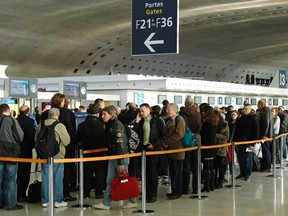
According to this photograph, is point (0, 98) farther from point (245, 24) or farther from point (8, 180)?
point (245, 24)

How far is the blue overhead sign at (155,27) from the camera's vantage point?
9914 millimetres

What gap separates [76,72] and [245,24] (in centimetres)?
1374

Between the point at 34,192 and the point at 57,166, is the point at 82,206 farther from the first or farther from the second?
the point at 34,192

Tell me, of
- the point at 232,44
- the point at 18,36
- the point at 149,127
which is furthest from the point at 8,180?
the point at 232,44

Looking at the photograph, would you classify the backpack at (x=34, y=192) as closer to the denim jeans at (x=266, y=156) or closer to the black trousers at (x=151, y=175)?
the black trousers at (x=151, y=175)

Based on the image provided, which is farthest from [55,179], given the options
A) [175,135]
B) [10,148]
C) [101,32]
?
[101,32]

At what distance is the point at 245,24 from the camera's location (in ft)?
130

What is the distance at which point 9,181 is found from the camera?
8602mm

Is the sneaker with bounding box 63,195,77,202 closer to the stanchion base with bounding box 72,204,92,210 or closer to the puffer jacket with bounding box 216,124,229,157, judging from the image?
the stanchion base with bounding box 72,204,92,210

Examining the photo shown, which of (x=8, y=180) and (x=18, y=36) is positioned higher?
(x=18, y=36)

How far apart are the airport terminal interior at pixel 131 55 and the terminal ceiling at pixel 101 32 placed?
62 millimetres

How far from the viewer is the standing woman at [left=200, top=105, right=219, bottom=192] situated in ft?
34.5

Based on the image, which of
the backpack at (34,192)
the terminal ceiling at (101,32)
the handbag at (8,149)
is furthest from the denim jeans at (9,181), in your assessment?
the terminal ceiling at (101,32)

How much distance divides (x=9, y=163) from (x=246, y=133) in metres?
6.02
